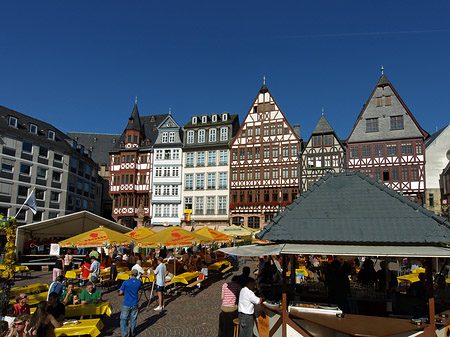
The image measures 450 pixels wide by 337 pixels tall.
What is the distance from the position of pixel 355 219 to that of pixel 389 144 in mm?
29149

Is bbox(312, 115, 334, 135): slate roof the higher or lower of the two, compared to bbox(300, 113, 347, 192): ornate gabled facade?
higher

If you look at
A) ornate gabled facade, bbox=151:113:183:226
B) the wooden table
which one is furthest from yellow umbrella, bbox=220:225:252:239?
the wooden table

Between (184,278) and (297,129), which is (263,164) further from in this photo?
(184,278)

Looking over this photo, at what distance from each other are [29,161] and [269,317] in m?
41.3

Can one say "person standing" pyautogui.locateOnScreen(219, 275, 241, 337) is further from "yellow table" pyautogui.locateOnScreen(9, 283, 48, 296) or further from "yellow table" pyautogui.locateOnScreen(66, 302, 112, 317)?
"yellow table" pyautogui.locateOnScreen(9, 283, 48, 296)

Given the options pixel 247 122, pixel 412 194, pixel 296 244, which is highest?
pixel 247 122

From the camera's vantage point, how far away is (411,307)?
877 cm

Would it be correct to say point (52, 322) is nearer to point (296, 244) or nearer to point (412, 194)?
point (296, 244)

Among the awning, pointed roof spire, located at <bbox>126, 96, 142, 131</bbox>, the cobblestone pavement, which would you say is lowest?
the cobblestone pavement

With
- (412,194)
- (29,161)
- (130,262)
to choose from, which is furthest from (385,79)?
(29,161)

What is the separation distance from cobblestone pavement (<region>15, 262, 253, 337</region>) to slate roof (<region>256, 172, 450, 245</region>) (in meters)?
3.61

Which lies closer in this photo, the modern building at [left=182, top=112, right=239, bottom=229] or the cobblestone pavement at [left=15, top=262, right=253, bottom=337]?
the cobblestone pavement at [left=15, top=262, right=253, bottom=337]

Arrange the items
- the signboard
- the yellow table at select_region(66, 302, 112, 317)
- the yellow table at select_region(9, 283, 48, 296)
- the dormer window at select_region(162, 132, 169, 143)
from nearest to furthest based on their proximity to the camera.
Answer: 1. the yellow table at select_region(66, 302, 112, 317)
2. the yellow table at select_region(9, 283, 48, 296)
3. the signboard
4. the dormer window at select_region(162, 132, 169, 143)

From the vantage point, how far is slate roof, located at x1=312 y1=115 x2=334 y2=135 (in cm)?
3612
